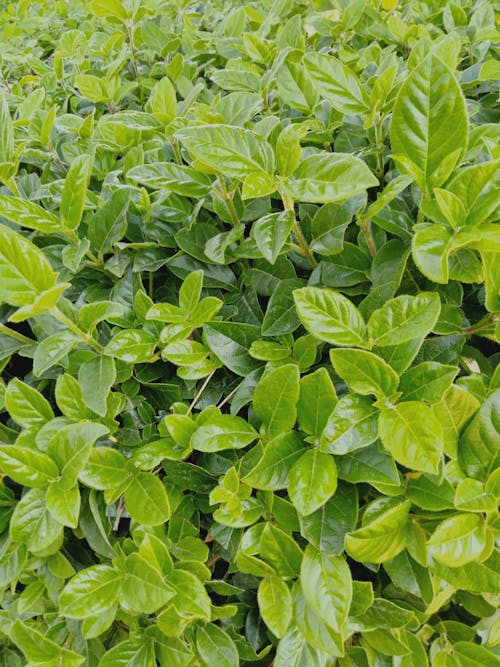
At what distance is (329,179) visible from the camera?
98 centimetres

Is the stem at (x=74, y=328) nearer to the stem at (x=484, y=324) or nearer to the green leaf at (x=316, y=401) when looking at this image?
the green leaf at (x=316, y=401)

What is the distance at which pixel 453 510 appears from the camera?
96cm

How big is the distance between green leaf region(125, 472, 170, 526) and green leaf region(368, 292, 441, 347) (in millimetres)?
514

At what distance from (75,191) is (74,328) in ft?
1.03

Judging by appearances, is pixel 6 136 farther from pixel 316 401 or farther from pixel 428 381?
pixel 428 381

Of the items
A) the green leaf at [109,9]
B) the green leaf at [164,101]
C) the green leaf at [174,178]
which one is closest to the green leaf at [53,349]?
the green leaf at [174,178]

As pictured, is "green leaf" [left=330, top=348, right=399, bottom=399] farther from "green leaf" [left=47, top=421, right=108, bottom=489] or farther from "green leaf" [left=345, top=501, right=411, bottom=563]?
"green leaf" [left=47, top=421, right=108, bottom=489]

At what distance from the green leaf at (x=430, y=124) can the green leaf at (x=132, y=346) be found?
0.63 metres

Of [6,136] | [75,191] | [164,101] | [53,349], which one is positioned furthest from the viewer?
[164,101]

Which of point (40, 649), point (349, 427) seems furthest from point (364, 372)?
point (40, 649)

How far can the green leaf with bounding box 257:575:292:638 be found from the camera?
1.00 m

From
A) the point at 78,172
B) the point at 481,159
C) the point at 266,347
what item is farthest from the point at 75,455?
the point at 481,159

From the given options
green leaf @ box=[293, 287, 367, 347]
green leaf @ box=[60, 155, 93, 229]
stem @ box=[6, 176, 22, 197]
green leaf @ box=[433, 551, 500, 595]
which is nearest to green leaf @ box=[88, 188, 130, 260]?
green leaf @ box=[60, 155, 93, 229]

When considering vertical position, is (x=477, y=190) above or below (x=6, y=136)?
below
